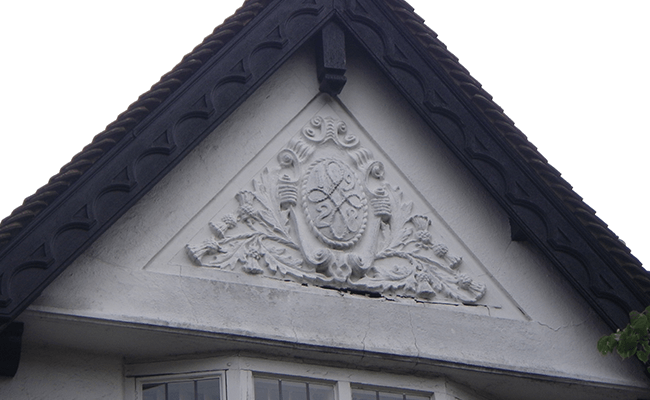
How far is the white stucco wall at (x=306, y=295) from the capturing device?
26.2 ft

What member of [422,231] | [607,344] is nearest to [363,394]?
[422,231]

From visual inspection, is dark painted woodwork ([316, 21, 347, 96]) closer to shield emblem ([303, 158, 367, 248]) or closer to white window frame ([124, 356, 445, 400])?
shield emblem ([303, 158, 367, 248])

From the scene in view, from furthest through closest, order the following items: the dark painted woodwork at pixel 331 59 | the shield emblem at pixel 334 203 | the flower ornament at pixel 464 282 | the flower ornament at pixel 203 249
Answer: the dark painted woodwork at pixel 331 59 → the flower ornament at pixel 464 282 → the shield emblem at pixel 334 203 → the flower ornament at pixel 203 249

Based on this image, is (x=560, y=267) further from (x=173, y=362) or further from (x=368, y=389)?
(x=173, y=362)

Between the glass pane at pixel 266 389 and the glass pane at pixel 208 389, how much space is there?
28cm

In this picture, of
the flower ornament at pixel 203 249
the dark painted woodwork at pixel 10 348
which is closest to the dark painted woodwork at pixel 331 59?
the flower ornament at pixel 203 249

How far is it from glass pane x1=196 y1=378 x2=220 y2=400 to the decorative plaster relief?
84 cm

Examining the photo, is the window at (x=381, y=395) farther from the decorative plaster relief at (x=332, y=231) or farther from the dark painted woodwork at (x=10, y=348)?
the dark painted woodwork at (x=10, y=348)

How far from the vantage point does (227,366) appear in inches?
321

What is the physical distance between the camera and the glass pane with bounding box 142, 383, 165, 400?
8.11 metres

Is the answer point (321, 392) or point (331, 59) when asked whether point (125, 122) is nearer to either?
point (331, 59)

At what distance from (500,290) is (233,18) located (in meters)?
3.03

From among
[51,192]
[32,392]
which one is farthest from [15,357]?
[51,192]

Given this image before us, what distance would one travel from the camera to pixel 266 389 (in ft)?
26.9
